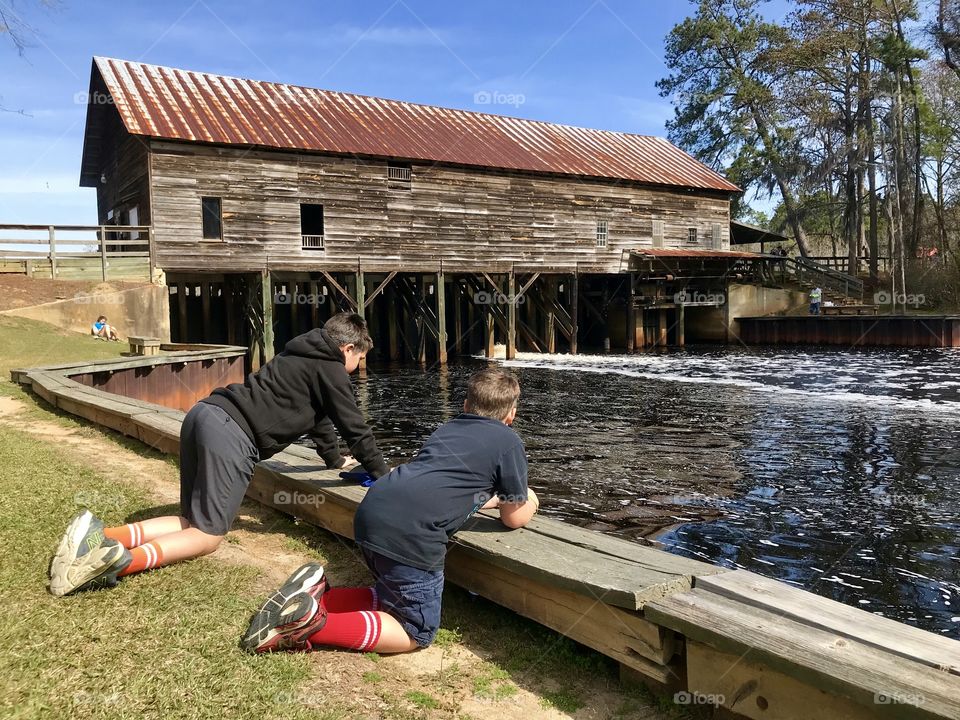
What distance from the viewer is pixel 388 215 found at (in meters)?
25.6

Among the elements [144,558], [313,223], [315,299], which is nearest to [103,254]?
[313,223]

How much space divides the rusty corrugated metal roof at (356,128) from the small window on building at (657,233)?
1.73m

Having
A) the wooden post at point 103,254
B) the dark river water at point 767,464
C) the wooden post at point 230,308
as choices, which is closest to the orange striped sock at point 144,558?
the dark river water at point 767,464

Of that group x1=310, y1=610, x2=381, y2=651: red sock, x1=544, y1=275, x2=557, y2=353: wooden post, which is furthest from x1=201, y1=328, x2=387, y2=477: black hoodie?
x1=544, y1=275, x2=557, y2=353: wooden post

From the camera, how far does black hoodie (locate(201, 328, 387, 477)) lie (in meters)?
4.42

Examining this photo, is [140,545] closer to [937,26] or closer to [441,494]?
[441,494]

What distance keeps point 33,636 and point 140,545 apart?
0.88 m

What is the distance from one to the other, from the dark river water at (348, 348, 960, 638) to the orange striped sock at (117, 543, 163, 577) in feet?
13.6

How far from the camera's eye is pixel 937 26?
3297 cm

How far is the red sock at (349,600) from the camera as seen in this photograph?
368 cm

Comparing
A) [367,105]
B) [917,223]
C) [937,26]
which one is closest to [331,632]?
[367,105]

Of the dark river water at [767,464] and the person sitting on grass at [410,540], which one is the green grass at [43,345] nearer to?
the dark river water at [767,464]

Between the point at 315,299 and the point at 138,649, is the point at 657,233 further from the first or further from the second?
the point at 138,649

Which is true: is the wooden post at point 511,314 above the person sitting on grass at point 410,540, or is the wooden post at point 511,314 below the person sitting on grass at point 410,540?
above
